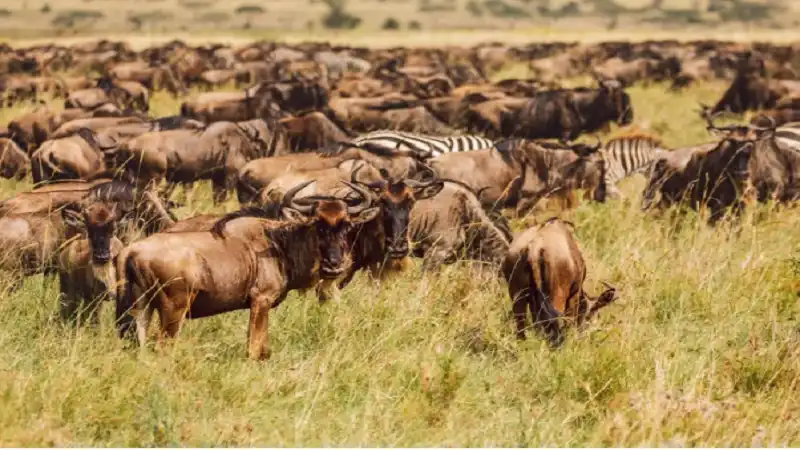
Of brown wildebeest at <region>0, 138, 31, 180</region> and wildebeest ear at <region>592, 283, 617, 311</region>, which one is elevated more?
wildebeest ear at <region>592, 283, 617, 311</region>

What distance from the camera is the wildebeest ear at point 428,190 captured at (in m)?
6.92

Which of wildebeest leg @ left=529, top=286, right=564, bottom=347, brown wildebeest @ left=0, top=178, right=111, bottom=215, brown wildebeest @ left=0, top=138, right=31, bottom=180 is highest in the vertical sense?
brown wildebeest @ left=0, top=178, right=111, bottom=215

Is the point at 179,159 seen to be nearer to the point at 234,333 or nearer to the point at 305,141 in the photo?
the point at 305,141

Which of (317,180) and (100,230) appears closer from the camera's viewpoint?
(100,230)

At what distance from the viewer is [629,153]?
12.6m

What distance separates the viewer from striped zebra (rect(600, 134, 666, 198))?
1229 cm

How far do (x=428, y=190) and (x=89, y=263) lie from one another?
2.18m

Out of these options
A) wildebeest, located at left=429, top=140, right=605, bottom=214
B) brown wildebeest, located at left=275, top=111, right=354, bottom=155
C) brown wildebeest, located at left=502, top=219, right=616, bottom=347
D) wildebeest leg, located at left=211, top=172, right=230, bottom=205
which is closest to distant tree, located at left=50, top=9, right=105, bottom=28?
brown wildebeest, located at left=275, top=111, right=354, bottom=155

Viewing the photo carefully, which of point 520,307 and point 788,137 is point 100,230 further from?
point 788,137

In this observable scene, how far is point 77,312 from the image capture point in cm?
618

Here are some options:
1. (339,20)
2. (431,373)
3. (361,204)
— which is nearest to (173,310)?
(431,373)

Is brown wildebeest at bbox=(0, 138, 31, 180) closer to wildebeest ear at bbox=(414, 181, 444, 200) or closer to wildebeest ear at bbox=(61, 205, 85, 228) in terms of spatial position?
wildebeest ear at bbox=(61, 205, 85, 228)

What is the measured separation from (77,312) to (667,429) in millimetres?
3403

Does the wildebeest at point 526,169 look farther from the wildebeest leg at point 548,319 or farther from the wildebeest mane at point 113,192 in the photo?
the wildebeest leg at point 548,319
